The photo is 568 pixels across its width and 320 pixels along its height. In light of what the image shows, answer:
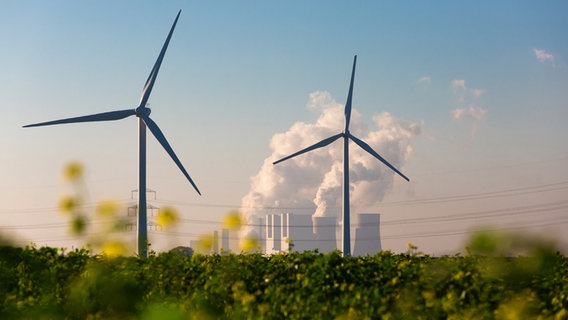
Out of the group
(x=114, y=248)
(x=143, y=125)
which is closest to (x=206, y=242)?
(x=114, y=248)

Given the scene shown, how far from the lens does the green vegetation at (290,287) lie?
11570 millimetres

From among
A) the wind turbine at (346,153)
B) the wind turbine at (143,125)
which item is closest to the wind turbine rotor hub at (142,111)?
the wind turbine at (143,125)

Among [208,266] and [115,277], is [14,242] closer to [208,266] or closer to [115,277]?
[115,277]

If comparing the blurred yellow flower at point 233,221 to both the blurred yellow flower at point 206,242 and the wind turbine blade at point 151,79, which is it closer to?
the blurred yellow flower at point 206,242

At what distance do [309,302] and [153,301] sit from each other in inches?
109

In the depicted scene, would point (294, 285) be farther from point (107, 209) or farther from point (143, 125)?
point (143, 125)

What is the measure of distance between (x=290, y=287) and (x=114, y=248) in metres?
5.86

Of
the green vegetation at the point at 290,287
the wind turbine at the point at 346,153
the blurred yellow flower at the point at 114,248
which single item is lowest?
the green vegetation at the point at 290,287

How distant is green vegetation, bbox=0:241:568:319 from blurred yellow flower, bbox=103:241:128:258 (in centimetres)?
54

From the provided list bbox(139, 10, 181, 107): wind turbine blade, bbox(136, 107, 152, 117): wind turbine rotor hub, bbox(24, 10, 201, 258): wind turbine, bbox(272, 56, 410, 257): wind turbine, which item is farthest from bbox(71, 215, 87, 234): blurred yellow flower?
bbox(272, 56, 410, 257): wind turbine

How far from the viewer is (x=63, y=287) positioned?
14070mm

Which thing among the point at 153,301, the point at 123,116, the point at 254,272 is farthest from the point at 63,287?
the point at 123,116

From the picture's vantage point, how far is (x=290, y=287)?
12.4 m

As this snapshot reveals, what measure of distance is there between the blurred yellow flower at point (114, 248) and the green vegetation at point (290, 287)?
1.77 feet
